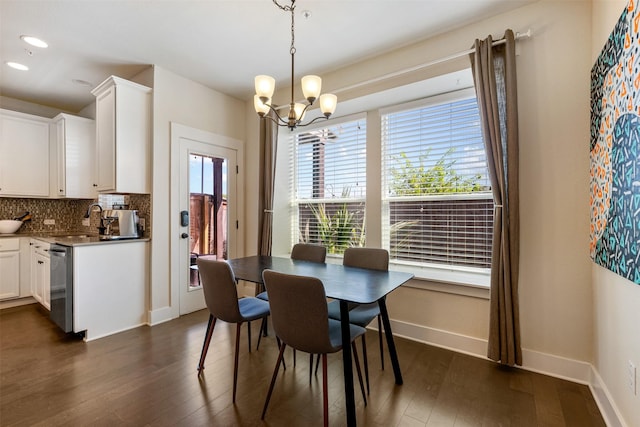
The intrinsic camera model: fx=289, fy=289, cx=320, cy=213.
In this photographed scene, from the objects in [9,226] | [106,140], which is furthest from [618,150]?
[9,226]

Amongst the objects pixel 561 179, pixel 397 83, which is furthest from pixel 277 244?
pixel 561 179

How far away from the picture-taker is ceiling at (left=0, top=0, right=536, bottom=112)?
223cm

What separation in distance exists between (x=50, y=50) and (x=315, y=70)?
2.61 metres

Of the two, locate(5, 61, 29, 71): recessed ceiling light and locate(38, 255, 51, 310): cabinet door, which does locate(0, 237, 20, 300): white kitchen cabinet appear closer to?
locate(38, 255, 51, 310): cabinet door

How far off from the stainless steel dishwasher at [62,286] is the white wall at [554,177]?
390 centimetres

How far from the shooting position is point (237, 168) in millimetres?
4051

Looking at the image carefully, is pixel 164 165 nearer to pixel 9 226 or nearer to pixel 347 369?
pixel 9 226

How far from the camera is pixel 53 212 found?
4348mm

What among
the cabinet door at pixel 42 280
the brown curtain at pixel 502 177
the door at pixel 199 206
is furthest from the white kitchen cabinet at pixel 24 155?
the brown curtain at pixel 502 177

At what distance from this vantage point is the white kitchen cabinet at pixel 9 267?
11.7 feet

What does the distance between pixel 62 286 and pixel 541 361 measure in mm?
4182

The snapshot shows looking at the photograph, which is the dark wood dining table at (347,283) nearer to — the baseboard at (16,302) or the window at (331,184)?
the window at (331,184)

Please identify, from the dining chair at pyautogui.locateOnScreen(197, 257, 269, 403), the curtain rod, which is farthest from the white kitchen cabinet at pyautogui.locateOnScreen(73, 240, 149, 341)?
the curtain rod

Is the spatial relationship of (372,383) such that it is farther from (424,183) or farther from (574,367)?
(424,183)
